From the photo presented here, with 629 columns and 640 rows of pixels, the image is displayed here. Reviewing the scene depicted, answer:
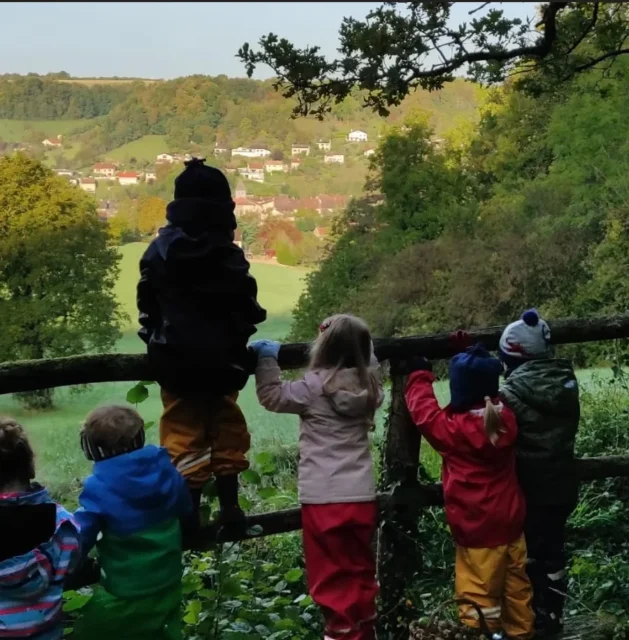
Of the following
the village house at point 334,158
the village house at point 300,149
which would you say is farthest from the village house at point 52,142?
the village house at point 334,158

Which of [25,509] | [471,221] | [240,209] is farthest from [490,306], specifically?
[25,509]

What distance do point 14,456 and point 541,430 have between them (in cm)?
145

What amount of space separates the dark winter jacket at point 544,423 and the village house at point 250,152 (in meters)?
5.66

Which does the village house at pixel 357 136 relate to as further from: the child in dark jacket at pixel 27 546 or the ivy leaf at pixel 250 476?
the child in dark jacket at pixel 27 546

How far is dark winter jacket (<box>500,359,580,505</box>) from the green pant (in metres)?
1.10

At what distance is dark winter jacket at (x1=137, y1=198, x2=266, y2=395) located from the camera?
6.38 ft

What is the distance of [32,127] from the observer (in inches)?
299

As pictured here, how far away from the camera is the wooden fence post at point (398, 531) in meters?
2.40

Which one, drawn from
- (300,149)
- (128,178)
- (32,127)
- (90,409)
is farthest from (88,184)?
(90,409)

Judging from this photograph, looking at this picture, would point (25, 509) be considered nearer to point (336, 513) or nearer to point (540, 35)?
point (336, 513)

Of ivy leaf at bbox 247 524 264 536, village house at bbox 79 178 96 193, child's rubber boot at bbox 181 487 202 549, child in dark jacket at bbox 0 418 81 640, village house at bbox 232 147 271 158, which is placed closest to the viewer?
child in dark jacket at bbox 0 418 81 640

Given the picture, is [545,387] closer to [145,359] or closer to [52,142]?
[145,359]

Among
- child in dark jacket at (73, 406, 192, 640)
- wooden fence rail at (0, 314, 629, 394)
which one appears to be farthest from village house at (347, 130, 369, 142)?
child in dark jacket at (73, 406, 192, 640)

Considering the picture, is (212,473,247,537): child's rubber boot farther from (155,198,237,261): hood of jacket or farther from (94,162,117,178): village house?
(94,162,117,178): village house
